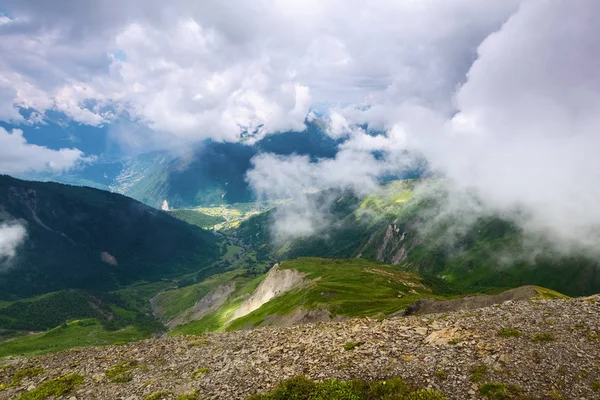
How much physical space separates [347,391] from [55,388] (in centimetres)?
2906

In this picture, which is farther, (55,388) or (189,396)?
(55,388)

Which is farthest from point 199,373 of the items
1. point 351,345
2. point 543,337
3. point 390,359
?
point 543,337

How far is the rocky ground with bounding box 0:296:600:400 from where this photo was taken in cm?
2411

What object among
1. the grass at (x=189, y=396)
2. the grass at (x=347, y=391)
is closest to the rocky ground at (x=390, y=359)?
the grass at (x=189, y=396)

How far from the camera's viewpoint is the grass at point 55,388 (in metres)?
32.6

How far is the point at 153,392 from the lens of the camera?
2991 centimetres

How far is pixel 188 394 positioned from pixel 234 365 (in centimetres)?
518

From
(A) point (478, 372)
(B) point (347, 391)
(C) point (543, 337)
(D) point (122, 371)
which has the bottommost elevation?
(D) point (122, 371)

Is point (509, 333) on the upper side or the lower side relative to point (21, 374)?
upper

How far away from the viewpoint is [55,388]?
109 feet

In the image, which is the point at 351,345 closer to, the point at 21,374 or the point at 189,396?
the point at 189,396

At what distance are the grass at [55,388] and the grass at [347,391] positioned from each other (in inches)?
810

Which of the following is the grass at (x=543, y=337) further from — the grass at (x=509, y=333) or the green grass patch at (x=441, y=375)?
the green grass patch at (x=441, y=375)

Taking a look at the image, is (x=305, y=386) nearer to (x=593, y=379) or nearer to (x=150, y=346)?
(x=593, y=379)
